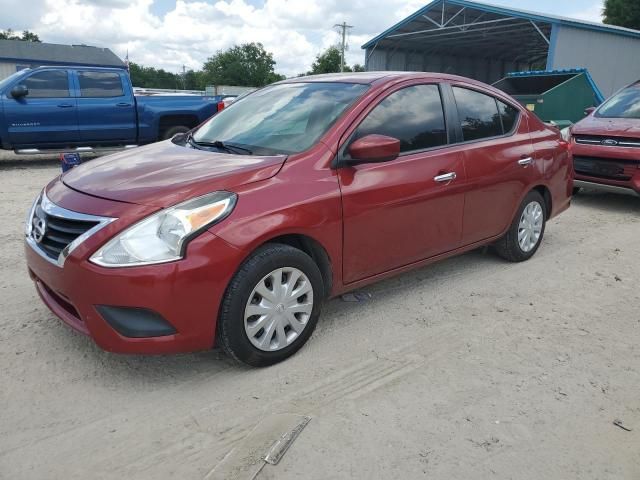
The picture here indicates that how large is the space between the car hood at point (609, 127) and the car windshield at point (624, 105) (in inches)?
8.7

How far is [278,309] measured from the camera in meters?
2.99

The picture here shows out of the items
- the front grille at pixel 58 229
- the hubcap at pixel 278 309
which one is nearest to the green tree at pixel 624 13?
the hubcap at pixel 278 309

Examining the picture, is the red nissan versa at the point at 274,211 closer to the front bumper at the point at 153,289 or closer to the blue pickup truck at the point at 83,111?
the front bumper at the point at 153,289

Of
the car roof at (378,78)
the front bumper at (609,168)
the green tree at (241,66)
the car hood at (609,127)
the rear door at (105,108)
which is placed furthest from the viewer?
the green tree at (241,66)

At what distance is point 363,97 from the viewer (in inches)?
140

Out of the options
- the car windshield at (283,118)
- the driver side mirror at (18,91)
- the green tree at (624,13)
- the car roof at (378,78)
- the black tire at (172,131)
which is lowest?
the black tire at (172,131)

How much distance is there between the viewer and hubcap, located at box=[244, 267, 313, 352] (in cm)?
290

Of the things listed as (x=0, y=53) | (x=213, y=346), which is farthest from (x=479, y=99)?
(x=0, y=53)

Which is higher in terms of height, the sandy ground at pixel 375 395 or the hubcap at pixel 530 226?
the hubcap at pixel 530 226

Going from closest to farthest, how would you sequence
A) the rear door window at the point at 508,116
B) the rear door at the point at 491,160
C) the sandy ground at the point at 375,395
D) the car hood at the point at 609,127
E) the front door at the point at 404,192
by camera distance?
the sandy ground at the point at 375,395, the front door at the point at 404,192, the rear door at the point at 491,160, the rear door window at the point at 508,116, the car hood at the point at 609,127

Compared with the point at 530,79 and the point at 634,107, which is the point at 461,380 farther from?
the point at 530,79

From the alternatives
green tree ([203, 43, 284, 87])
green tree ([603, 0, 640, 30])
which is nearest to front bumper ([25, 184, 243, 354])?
green tree ([603, 0, 640, 30])

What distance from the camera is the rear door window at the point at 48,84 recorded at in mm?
9609

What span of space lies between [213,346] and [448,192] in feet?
6.72
